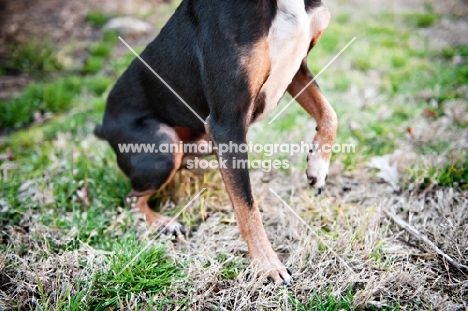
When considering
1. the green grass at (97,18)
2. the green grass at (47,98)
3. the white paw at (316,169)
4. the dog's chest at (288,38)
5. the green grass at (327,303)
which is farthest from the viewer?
the green grass at (97,18)

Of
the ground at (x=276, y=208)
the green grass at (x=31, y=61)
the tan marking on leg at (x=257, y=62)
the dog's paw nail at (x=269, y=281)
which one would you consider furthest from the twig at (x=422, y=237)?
the green grass at (x=31, y=61)

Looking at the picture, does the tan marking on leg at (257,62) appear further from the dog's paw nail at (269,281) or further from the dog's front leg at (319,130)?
the dog's paw nail at (269,281)

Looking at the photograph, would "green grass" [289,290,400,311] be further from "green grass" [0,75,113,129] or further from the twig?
"green grass" [0,75,113,129]

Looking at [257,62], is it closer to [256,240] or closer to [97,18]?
[256,240]

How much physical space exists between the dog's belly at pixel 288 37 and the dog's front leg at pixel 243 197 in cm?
44

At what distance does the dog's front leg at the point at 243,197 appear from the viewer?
7.94 feet

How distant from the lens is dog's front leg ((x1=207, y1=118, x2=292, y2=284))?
7.94 feet

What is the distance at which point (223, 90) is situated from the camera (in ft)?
7.87

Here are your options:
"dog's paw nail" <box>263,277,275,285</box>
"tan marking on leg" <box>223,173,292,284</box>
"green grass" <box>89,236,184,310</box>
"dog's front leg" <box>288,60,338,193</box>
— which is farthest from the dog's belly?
"green grass" <box>89,236,184,310</box>

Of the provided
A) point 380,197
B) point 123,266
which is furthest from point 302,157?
point 123,266

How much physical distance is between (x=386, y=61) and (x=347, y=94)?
1.12 metres

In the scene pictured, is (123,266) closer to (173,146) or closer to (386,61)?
(173,146)

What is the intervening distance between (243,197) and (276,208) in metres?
0.76

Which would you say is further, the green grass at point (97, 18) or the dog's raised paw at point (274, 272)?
the green grass at point (97, 18)
